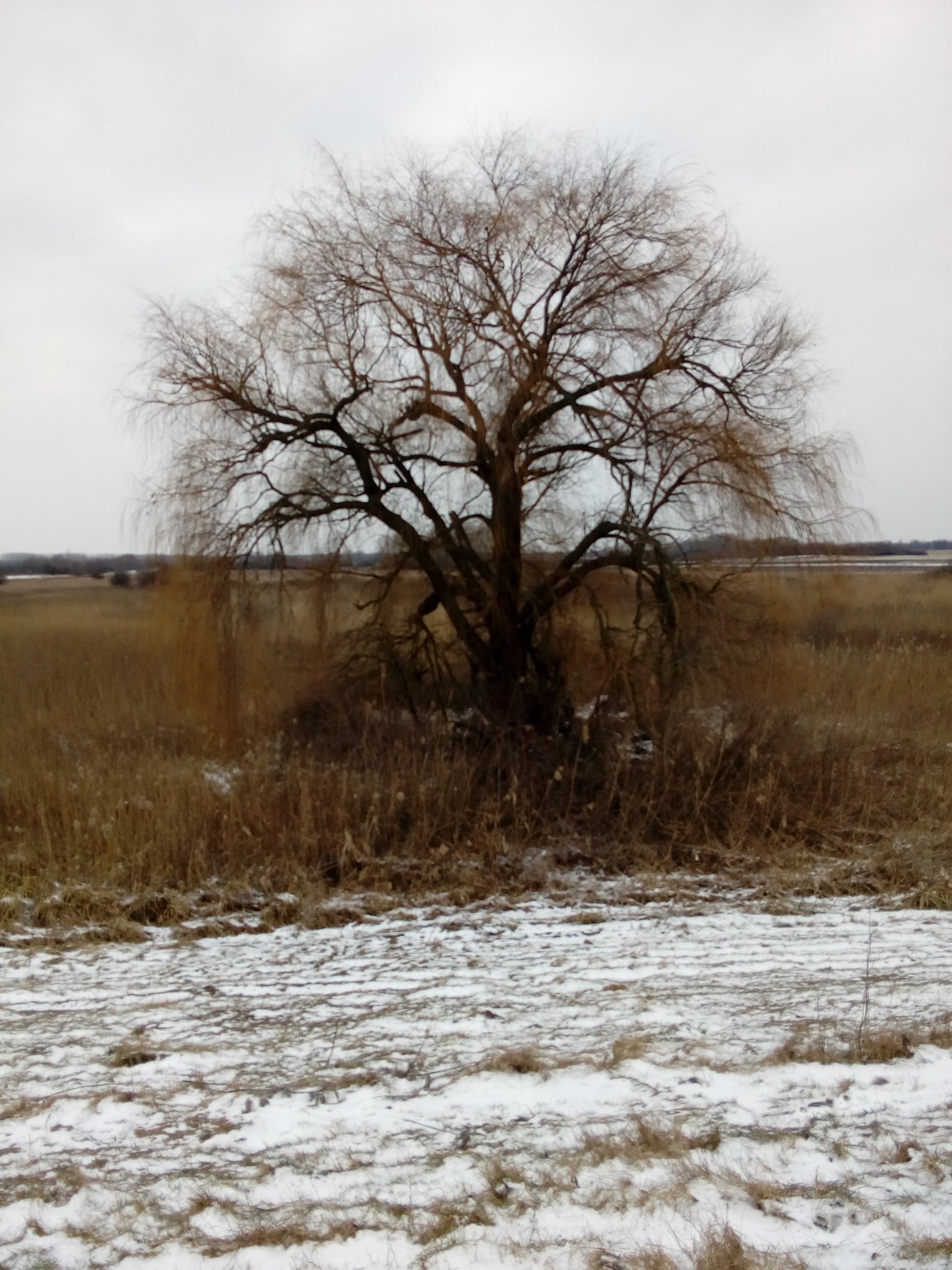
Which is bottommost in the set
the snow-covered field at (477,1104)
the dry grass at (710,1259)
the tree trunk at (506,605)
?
the snow-covered field at (477,1104)

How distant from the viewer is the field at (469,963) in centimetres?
332

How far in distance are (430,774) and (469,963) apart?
374 centimetres

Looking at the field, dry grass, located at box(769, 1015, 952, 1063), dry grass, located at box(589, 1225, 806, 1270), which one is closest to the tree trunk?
the field

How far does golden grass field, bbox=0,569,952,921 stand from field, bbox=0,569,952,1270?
0.14 feet

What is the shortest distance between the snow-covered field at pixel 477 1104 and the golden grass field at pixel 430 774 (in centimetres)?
165

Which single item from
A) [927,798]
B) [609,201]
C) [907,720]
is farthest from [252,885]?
[907,720]

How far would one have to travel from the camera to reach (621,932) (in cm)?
664

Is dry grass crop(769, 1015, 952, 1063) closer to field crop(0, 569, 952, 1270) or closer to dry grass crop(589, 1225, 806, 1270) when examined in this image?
field crop(0, 569, 952, 1270)

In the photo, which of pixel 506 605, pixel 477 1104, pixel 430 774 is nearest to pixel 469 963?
pixel 477 1104

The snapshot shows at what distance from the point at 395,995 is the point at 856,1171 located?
2723 mm

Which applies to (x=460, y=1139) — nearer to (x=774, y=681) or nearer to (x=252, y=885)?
(x=252, y=885)

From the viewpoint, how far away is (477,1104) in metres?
4.05

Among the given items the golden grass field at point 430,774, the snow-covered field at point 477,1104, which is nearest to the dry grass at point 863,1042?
the snow-covered field at point 477,1104

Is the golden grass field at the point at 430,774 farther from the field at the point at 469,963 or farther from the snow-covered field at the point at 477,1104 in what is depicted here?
the snow-covered field at the point at 477,1104
